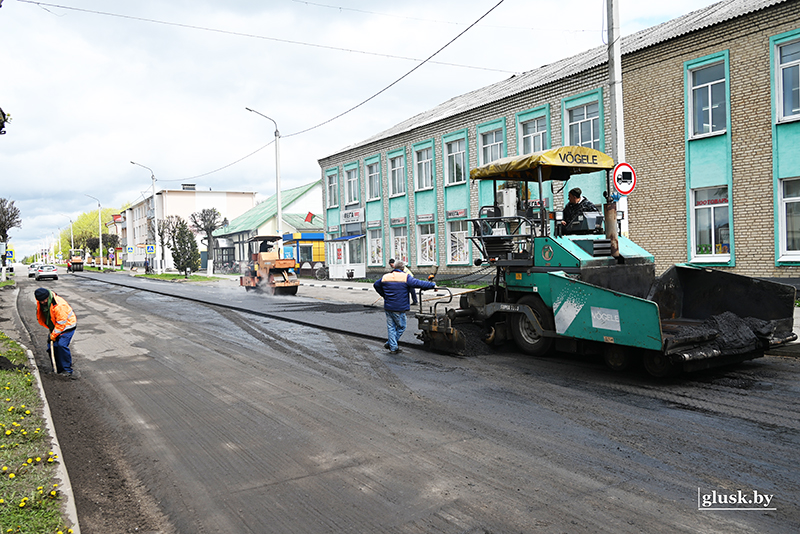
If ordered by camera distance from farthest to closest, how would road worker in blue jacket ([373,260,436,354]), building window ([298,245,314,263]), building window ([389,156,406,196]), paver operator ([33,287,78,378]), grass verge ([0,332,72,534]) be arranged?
1. building window ([298,245,314,263])
2. building window ([389,156,406,196])
3. road worker in blue jacket ([373,260,436,354])
4. paver operator ([33,287,78,378])
5. grass verge ([0,332,72,534])

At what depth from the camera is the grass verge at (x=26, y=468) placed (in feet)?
12.1

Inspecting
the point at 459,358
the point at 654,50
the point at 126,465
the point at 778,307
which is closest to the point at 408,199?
the point at 654,50

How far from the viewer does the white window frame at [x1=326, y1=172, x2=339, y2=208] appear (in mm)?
37312

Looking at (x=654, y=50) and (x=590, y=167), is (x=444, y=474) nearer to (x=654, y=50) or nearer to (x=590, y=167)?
(x=590, y=167)

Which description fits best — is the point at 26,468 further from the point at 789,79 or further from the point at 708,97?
the point at 708,97

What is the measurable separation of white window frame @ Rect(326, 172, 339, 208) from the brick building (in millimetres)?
12693

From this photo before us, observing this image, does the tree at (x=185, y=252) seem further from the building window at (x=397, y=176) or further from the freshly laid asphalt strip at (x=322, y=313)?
the freshly laid asphalt strip at (x=322, y=313)

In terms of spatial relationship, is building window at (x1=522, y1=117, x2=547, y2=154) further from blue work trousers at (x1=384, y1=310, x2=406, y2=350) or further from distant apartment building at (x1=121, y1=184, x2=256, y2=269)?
distant apartment building at (x1=121, y1=184, x2=256, y2=269)

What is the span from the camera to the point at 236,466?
4891mm

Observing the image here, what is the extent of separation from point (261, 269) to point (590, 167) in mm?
18065

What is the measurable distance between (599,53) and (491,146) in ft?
17.7

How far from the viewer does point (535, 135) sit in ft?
76.7

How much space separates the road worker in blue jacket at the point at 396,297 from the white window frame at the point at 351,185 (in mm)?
25327

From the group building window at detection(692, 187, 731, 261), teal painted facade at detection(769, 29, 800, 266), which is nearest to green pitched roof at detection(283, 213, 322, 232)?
building window at detection(692, 187, 731, 261)
